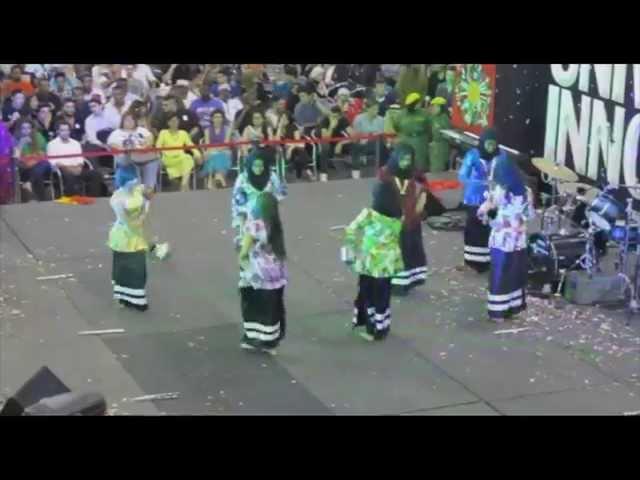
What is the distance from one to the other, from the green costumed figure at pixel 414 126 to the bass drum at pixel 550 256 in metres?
3.08

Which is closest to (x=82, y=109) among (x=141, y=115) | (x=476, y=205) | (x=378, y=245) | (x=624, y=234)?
(x=141, y=115)

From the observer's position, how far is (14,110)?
48.2 ft

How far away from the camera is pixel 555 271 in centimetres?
1100

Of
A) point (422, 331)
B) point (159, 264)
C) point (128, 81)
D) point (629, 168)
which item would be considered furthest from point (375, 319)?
point (128, 81)

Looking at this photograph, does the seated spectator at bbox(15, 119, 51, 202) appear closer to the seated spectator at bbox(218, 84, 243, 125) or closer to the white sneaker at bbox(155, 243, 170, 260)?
the seated spectator at bbox(218, 84, 243, 125)

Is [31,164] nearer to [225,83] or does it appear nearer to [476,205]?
[225,83]

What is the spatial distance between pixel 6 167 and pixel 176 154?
2075mm

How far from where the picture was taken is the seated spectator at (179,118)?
48.1 feet

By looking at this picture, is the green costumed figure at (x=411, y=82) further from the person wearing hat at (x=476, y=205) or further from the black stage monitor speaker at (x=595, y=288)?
the black stage monitor speaker at (x=595, y=288)

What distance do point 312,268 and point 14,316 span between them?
9.78ft

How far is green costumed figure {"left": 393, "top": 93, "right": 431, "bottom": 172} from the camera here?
14.0 meters

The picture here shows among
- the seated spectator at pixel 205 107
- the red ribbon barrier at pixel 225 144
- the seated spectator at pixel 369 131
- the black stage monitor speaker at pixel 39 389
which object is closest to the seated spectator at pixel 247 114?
the seated spectator at pixel 205 107

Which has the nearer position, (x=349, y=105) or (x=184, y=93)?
(x=184, y=93)

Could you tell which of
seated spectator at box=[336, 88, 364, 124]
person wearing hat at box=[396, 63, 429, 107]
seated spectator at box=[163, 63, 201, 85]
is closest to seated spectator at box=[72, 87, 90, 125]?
seated spectator at box=[163, 63, 201, 85]
